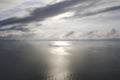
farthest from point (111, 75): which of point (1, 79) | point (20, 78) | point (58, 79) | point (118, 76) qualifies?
point (1, 79)

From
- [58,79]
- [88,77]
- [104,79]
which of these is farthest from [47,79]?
[104,79]

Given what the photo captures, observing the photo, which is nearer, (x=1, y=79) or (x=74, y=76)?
(x=1, y=79)

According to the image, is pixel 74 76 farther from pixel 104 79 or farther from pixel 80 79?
pixel 104 79

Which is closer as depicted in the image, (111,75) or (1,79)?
(1,79)

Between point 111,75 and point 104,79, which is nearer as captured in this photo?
point 104,79

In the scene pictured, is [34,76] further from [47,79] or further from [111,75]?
[111,75]

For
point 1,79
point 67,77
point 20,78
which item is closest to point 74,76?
point 67,77

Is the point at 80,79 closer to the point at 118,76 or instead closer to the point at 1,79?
the point at 118,76
